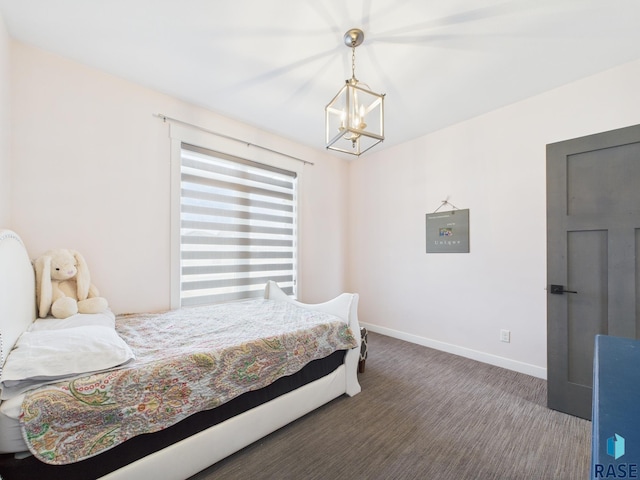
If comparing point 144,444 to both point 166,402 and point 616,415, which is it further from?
point 616,415

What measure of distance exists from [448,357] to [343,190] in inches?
105

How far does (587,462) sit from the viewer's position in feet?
4.93

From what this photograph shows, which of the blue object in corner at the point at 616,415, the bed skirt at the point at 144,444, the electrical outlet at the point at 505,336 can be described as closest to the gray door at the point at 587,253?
the electrical outlet at the point at 505,336

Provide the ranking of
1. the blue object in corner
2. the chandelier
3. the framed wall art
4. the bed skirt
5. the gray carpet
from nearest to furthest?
1. the blue object in corner
2. the bed skirt
3. the gray carpet
4. the chandelier
5. the framed wall art

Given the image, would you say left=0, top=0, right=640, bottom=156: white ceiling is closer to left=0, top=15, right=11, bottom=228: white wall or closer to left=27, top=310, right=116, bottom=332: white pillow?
left=0, top=15, right=11, bottom=228: white wall

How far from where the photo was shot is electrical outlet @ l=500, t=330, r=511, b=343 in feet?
8.71

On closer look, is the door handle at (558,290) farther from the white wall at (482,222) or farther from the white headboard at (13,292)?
the white headboard at (13,292)

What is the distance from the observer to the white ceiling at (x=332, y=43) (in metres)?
1.62

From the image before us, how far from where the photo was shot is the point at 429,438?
170 centimetres

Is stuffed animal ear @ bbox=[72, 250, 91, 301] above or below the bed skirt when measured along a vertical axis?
above

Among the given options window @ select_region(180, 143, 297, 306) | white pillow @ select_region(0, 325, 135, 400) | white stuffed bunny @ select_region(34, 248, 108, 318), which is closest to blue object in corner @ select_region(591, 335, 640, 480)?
white pillow @ select_region(0, 325, 135, 400)

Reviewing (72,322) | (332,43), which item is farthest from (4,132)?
(332,43)

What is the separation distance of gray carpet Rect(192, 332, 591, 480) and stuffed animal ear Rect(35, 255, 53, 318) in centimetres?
148

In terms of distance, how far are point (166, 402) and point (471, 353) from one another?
2.94 meters
